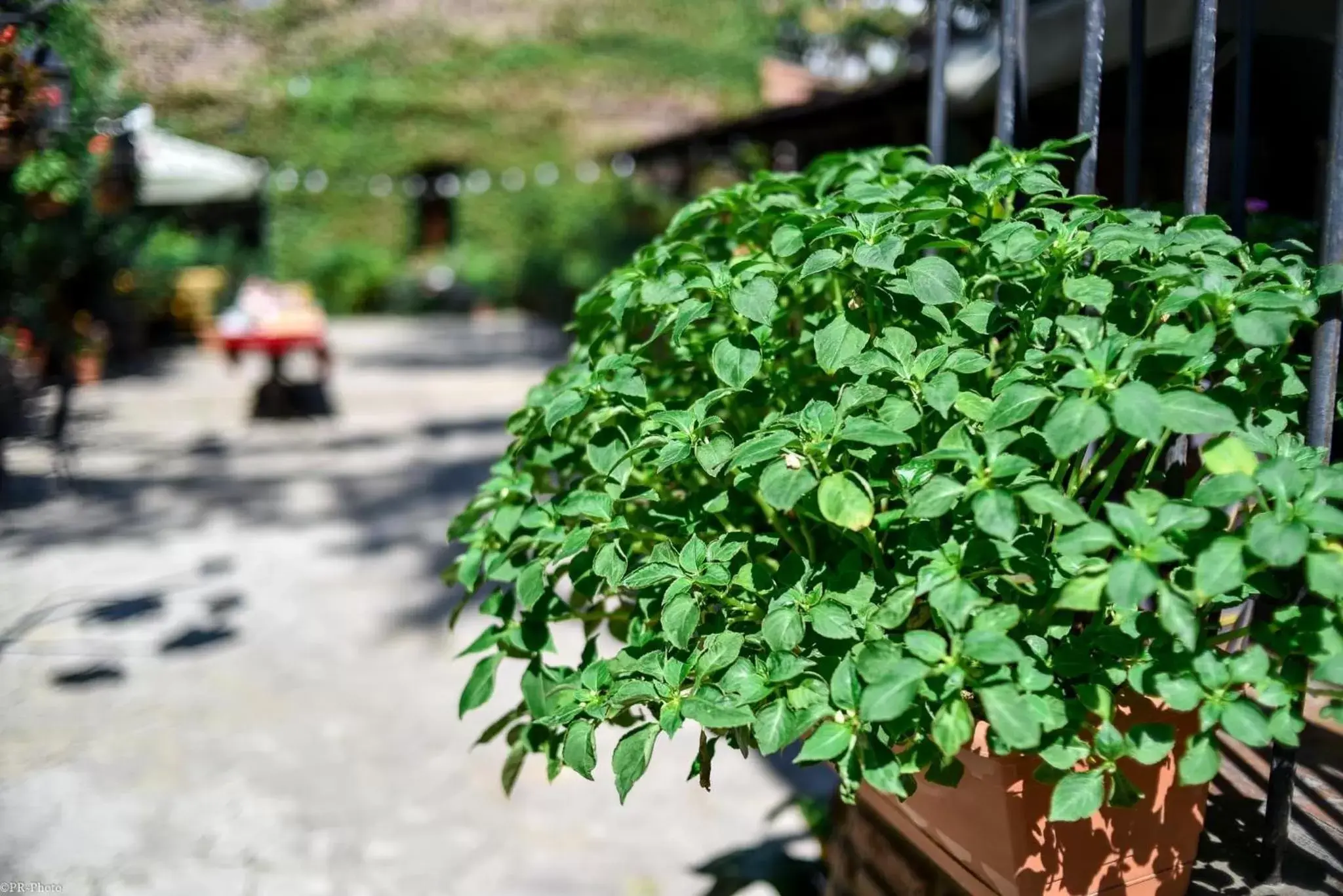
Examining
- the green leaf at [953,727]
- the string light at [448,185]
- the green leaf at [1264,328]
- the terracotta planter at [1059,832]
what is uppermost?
the string light at [448,185]

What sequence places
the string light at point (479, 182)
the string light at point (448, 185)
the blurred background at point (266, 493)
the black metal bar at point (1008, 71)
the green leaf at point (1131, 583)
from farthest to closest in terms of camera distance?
1. the string light at point (448, 185)
2. the string light at point (479, 182)
3. the blurred background at point (266, 493)
4. the black metal bar at point (1008, 71)
5. the green leaf at point (1131, 583)

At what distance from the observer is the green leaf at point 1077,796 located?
1052 mm

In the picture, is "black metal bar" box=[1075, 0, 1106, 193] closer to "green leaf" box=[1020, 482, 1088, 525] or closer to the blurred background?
the blurred background

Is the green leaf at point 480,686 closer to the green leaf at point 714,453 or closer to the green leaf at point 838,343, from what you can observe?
the green leaf at point 714,453

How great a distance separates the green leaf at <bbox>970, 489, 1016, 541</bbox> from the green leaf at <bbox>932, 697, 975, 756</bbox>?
17cm

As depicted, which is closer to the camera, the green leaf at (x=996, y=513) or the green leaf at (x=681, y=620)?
the green leaf at (x=996, y=513)

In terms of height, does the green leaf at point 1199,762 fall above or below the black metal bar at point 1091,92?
below

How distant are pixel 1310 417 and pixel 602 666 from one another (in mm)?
910

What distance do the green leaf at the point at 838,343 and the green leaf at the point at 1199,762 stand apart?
1.81 feet

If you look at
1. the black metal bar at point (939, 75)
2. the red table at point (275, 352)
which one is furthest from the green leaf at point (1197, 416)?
the red table at point (275, 352)

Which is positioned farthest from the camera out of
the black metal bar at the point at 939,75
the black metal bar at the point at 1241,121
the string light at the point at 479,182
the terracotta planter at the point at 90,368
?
the string light at the point at 479,182

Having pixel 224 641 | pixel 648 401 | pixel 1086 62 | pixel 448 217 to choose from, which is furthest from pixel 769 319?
pixel 448 217

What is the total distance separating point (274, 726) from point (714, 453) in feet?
10.00

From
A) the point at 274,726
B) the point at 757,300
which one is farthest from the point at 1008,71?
the point at 274,726
